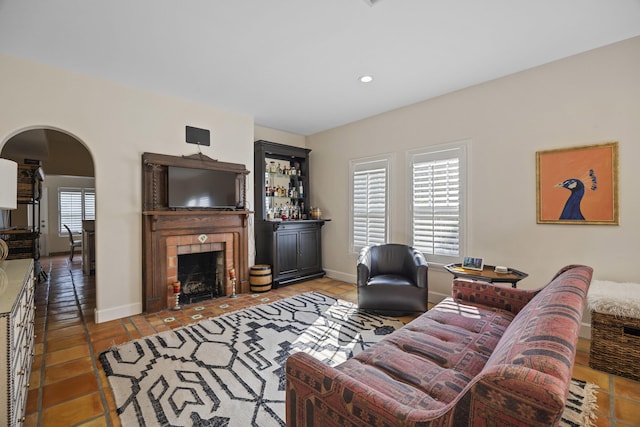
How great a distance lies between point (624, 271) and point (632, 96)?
5.05ft

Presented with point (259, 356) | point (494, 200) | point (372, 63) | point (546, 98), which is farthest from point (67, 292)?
point (546, 98)

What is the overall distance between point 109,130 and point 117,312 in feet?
6.83

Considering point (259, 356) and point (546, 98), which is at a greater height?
point (546, 98)

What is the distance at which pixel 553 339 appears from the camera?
2.88 ft

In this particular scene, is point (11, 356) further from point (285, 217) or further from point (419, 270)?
point (285, 217)

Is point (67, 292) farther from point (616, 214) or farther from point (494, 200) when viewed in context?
point (616, 214)

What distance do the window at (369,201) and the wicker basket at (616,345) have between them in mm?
2445

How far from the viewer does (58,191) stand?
8758mm

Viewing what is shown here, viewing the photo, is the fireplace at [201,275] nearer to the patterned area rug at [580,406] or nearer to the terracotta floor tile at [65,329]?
the terracotta floor tile at [65,329]

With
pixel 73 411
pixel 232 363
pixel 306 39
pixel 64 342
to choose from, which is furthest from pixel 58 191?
pixel 306 39

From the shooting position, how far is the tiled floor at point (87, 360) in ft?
5.71

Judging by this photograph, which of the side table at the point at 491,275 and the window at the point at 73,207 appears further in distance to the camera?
the window at the point at 73,207

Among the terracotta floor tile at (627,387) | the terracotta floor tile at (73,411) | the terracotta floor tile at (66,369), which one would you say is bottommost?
the terracotta floor tile at (627,387)

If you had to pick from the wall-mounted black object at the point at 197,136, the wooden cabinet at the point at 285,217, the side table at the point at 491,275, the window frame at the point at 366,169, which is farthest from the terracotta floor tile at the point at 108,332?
the side table at the point at 491,275
